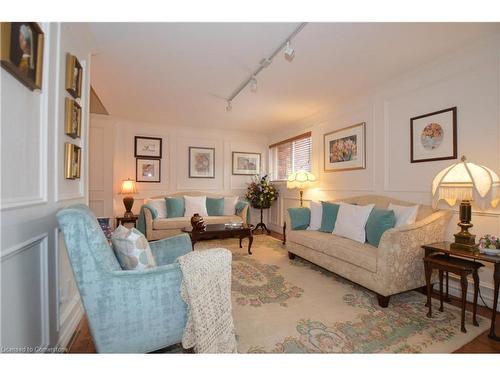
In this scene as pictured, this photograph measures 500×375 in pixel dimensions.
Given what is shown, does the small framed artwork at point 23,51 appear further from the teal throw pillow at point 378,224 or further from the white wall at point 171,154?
the white wall at point 171,154

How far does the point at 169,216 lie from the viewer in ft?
14.9

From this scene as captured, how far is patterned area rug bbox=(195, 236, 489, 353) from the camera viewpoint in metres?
1.59

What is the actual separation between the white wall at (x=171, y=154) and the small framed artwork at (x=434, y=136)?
3694 millimetres

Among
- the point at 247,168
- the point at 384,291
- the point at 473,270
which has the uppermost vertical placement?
the point at 247,168

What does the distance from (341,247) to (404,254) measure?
59 cm

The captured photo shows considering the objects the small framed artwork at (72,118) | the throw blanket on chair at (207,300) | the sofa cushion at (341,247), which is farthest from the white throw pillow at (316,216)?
the small framed artwork at (72,118)

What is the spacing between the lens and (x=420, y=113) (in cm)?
273

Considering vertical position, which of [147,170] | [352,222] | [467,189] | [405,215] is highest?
[147,170]

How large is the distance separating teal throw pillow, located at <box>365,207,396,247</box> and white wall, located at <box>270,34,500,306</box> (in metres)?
0.55

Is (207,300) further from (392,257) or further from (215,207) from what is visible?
(215,207)

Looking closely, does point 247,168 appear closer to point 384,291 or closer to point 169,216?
point 169,216

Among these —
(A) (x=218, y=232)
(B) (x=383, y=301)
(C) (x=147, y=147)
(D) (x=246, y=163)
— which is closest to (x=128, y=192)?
(C) (x=147, y=147)
